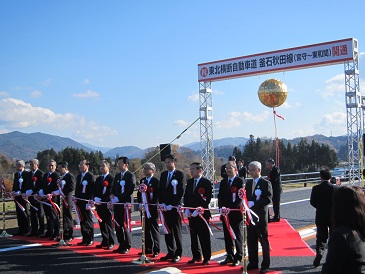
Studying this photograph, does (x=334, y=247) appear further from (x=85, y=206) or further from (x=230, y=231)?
(x=85, y=206)

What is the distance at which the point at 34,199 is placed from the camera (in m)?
9.81

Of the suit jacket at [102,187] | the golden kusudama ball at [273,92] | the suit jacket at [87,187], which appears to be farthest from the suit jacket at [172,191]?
the golden kusudama ball at [273,92]

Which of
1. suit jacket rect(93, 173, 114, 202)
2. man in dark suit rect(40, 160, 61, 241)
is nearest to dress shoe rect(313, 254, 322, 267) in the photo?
suit jacket rect(93, 173, 114, 202)

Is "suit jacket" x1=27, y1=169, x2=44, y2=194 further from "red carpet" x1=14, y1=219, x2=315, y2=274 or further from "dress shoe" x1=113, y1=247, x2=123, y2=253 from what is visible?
"dress shoe" x1=113, y1=247, x2=123, y2=253

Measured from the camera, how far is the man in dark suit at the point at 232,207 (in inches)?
271

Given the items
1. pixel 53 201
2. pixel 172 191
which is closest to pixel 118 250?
pixel 172 191

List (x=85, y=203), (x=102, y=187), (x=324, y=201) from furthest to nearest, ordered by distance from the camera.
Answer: (x=85, y=203) < (x=102, y=187) < (x=324, y=201)

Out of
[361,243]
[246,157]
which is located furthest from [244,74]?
[246,157]

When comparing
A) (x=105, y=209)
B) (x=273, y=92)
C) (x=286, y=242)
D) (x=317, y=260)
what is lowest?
(x=286, y=242)

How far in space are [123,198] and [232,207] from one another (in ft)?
7.36

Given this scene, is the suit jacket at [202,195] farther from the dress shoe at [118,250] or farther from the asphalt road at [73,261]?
the dress shoe at [118,250]

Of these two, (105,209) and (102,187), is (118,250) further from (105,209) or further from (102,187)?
(102,187)

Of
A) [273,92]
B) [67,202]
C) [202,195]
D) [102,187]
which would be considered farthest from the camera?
[273,92]

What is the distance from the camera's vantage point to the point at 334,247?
2.33 metres
